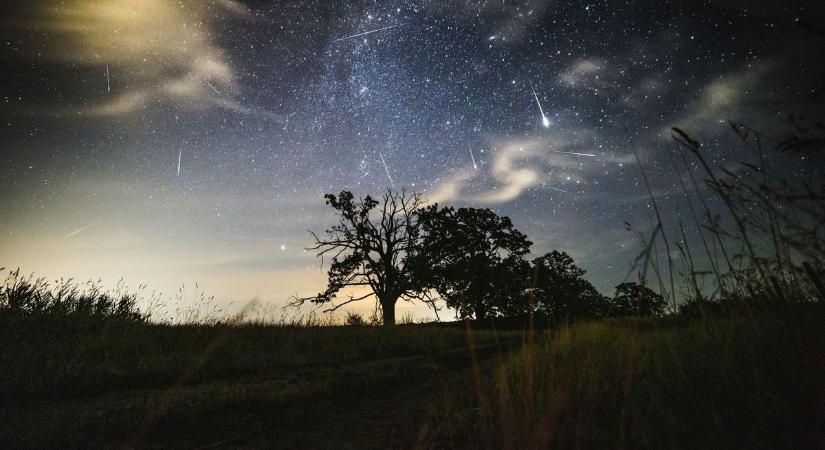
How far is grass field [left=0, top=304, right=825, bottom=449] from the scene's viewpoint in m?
1.89

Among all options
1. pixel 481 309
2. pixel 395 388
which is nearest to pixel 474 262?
pixel 481 309

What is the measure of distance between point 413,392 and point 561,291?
26.2 meters

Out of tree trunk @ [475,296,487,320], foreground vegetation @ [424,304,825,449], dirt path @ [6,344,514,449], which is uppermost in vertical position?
tree trunk @ [475,296,487,320]

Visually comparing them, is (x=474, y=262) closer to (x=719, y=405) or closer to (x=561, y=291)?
(x=561, y=291)

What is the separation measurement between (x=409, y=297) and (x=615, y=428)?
2180cm

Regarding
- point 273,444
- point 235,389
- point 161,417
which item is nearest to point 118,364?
point 235,389

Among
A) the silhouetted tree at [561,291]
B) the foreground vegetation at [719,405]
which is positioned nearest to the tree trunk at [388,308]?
the silhouetted tree at [561,291]

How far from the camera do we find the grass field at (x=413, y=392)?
6.20 feet

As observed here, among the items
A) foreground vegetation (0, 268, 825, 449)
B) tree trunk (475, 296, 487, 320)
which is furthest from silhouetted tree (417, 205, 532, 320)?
foreground vegetation (0, 268, 825, 449)

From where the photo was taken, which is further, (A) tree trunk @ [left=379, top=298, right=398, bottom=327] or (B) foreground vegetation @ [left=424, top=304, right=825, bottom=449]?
(A) tree trunk @ [left=379, top=298, right=398, bottom=327]

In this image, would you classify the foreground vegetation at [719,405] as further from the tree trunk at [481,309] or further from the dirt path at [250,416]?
the tree trunk at [481,309]

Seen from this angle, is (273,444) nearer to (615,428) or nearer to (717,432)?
(615,428)

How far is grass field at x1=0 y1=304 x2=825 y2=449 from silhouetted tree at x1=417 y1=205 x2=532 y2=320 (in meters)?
14.8

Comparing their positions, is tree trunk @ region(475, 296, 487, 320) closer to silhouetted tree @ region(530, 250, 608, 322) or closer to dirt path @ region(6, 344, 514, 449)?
silhouetted tree @ region(530, 250, 608, 322)
